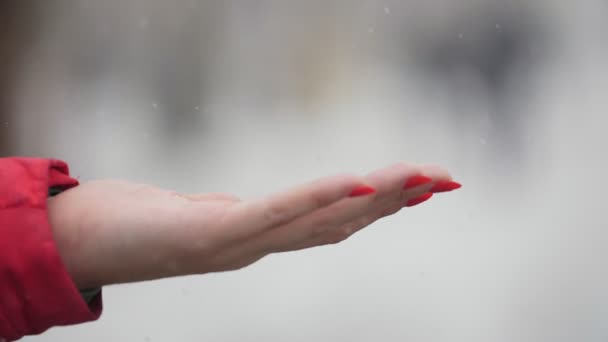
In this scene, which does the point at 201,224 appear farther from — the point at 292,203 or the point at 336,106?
the point at 336,106

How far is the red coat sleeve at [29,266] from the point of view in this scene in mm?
349

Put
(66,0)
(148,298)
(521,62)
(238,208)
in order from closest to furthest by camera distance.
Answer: (238,208)
(148,298)
(521,62)
(66,0)

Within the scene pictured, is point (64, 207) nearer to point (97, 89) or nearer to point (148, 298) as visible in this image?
point (148, 298)

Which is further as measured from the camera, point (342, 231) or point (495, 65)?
point (495, 65)

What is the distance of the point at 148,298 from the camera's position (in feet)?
3.98

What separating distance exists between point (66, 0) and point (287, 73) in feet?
1.95

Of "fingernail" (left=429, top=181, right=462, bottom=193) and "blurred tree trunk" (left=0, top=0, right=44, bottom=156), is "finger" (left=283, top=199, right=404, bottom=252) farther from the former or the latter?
"blurred tree trunk" (left=0, top=0, right=44, bottom=156)

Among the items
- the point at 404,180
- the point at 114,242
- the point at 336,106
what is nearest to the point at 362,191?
the point at 404,180

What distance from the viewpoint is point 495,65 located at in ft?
4.38

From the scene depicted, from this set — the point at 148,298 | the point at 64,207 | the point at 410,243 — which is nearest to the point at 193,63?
the point at 148,298

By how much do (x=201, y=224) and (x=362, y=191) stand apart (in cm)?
11

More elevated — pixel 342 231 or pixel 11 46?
pixel 11 46

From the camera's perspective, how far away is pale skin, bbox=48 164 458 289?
36 cm

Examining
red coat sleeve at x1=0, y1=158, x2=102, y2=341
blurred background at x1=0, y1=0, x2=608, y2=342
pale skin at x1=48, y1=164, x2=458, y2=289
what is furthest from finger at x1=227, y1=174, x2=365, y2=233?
blurred background at x1=0, y1=0, x2=608, y2=342
